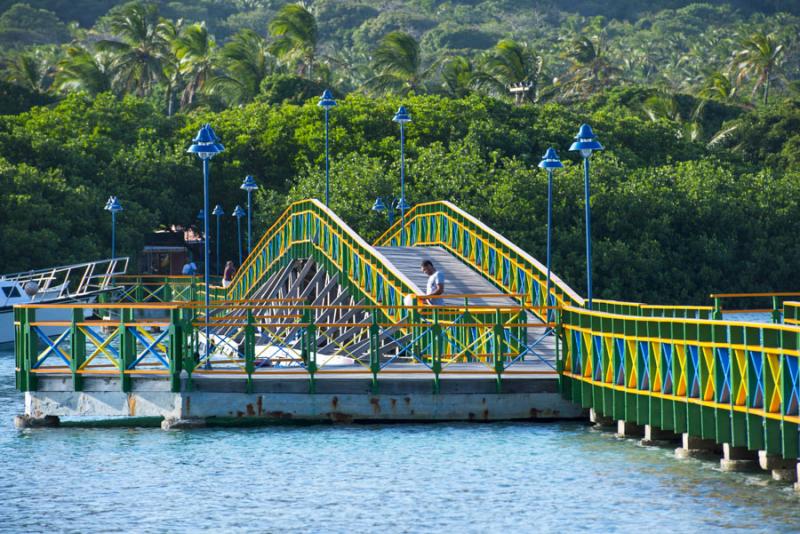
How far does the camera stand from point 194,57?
99.4 metres

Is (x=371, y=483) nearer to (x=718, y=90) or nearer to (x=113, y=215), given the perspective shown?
(x=113, y=215)

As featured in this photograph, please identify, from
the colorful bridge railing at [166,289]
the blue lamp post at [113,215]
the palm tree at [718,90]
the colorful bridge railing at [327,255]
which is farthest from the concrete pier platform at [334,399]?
the palm tree at [718,90]

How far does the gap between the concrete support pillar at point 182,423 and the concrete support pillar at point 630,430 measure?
761 centimetres

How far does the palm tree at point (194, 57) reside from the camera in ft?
324

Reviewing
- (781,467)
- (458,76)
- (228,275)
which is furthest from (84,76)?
(781,467)

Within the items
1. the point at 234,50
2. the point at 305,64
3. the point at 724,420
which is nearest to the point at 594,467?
the point at 724,420

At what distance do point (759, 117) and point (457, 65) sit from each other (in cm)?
1872

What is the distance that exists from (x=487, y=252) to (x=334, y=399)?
37.3 feet

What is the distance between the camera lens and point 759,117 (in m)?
88.9

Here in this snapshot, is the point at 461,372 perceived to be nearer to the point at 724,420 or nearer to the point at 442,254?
the point at 724,420

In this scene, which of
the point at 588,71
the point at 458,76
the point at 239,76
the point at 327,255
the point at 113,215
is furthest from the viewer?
the point at 588,71

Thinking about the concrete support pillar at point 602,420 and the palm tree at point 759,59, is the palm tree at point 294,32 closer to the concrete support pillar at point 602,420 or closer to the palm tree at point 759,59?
the palm tree at point 759,59

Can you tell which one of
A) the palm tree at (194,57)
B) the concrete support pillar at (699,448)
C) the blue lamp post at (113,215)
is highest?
the palm tree at (194,57)

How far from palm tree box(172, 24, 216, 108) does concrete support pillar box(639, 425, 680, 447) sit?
2961 inches
